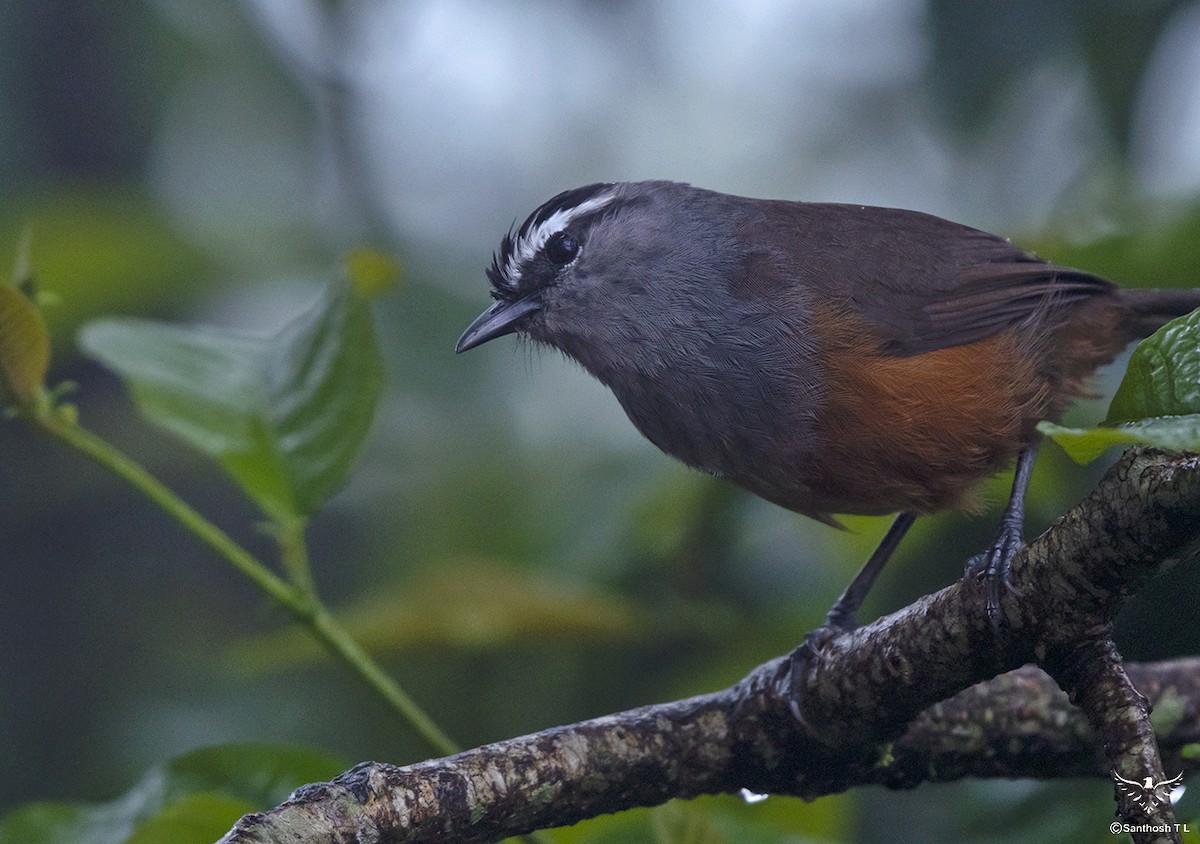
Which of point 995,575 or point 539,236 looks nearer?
point 995,575

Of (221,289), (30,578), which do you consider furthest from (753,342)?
(30,578)

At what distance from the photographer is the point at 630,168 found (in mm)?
7762

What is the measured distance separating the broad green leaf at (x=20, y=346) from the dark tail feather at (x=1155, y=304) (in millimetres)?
2892

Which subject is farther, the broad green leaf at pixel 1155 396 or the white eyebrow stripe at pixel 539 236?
the white eyebrow stripe at pixel 539 236

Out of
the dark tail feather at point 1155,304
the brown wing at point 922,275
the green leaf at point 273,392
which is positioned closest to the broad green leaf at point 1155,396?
the brown wing at point 922,275

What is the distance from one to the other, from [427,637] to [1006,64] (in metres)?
2.85

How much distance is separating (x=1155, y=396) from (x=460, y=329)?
13.2ft

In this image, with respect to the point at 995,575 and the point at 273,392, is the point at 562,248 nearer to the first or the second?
the point at 273,392

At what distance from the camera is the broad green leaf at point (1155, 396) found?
5.23 ft

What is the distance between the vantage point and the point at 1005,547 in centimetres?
244

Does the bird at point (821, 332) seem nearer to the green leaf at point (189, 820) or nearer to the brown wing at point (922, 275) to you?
the brown wing at point (922, 275)

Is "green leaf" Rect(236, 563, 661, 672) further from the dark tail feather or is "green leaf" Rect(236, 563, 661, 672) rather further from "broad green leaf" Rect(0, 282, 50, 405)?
the dark tail feather

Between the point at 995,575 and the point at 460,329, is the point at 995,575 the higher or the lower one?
the lower one

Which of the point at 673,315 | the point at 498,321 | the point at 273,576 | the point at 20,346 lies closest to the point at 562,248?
the point at 498,321
